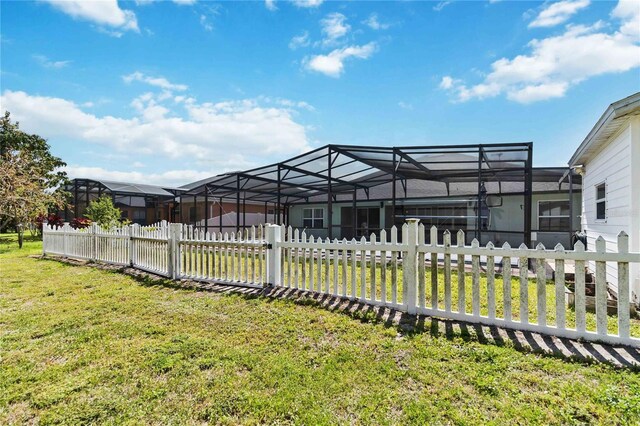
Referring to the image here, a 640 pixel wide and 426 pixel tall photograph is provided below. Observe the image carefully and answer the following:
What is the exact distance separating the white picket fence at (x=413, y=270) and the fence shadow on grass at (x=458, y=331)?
0.31 feet

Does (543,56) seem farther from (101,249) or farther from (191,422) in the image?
(101,249)

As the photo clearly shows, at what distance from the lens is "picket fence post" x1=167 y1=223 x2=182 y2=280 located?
6.53 metres

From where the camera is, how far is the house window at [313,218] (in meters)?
19.9

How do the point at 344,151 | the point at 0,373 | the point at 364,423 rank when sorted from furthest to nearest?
1. the point at 344,151
2. the point at 0,373
3. the point at 364,423

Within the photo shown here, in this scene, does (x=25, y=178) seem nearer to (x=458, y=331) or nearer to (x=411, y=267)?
(x=411, y=267)

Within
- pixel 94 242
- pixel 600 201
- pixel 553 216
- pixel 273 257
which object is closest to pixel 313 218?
pixel 553 216

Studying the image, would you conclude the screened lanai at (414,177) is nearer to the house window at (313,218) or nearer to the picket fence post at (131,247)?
the house window at (313,218)

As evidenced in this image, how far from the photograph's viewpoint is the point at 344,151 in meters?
9.48

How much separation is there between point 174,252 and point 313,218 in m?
13.9

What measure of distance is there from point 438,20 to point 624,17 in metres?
3.59

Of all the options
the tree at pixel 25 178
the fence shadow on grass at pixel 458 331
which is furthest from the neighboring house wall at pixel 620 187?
the tree at pixel 25 178

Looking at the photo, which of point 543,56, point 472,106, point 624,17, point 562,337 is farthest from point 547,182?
point 562,337

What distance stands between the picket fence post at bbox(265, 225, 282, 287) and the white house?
513 cm

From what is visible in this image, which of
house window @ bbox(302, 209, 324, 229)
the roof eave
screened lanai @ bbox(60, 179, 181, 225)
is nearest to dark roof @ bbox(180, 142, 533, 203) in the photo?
the roof eave
